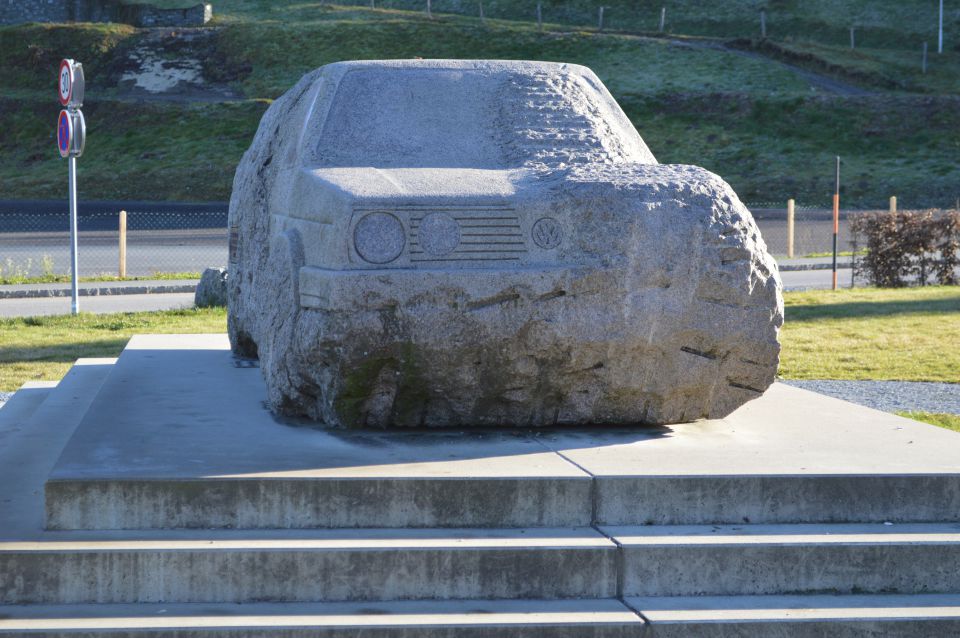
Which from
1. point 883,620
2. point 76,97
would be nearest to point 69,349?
point 76,97

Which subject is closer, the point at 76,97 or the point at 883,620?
the point at 883,620

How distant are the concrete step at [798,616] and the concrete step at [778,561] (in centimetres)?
6

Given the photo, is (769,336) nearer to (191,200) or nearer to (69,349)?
(69,349)

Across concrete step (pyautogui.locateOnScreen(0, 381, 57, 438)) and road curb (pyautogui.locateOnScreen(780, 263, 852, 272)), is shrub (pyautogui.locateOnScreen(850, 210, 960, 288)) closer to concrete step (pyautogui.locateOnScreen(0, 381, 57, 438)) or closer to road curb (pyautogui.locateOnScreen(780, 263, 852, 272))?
road curb (pyautogui.locateOnScreen(780, 263, 852, 272))

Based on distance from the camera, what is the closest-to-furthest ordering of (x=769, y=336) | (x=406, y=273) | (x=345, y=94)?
(x=406, y=273)
(x=769, y=336)
(x=345, y=94)

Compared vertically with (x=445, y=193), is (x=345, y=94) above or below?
above

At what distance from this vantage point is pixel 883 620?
14.0ft

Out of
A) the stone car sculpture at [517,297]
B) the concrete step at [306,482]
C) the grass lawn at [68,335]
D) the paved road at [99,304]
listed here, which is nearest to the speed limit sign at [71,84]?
the grass lawn at [68,335]

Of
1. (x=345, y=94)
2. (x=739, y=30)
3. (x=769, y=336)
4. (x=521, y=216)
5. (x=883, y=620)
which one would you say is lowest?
(x=883, y=620)

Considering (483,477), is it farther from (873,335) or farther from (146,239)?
(146,239)

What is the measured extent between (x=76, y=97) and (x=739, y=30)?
1551 inches

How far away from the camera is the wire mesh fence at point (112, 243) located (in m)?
19.4

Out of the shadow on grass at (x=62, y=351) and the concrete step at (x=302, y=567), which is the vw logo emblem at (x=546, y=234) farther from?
the shadow on grass at (x=62, y=351)

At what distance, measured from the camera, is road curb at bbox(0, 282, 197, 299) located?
15.8m
